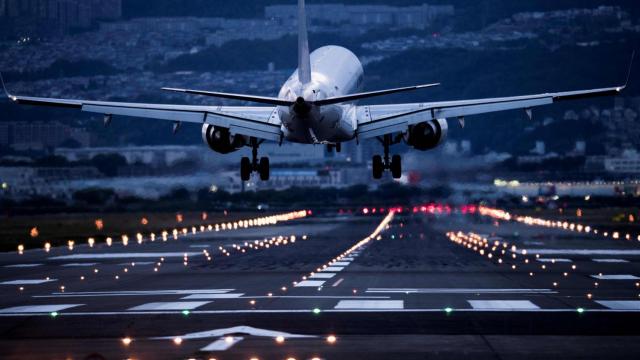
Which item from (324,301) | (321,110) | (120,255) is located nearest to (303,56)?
(321,110)

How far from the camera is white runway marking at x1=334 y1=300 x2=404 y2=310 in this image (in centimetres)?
3797

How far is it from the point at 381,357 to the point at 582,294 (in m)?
15.9

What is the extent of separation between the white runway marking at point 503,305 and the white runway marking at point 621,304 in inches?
77.5

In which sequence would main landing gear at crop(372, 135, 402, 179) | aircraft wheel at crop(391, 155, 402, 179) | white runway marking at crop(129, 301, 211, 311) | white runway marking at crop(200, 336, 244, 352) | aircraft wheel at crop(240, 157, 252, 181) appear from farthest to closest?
aircraft wheel at crop(240, 157, 252, 181) < main landing gear at crop(372, 135, 402, 179) < aircraft wheel at crop(391, 155, 402, 179) < white runway marking at crop(129, 301, 211, 311) < white runway marking at crop(200, 336, 244, 352)

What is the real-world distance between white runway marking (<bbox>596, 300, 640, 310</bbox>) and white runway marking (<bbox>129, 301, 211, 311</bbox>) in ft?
36.9

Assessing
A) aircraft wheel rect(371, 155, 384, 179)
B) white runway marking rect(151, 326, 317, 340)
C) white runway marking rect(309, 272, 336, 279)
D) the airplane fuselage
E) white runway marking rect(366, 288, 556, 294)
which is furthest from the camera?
aircraft wheel rect(371, 155, 384, 179)

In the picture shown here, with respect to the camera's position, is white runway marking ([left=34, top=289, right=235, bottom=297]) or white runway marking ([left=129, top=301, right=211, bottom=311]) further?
white runway marking ([left=34, top=289, right=235, bottom=297])

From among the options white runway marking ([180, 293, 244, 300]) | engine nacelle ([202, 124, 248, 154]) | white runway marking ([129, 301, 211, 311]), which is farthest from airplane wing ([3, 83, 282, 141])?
white runway marking ([129, 301, 211, 311])

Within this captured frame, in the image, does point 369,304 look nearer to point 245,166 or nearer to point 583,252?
point 245,166

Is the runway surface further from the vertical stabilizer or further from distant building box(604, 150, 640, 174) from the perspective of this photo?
distant building box(604, 150, 640, 174)

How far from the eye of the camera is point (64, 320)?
115ft

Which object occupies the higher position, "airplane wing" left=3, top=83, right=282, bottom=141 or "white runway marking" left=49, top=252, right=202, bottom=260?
"airplane wing" left=3, top=83, right=282, bottom=141

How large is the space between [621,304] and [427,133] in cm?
2526

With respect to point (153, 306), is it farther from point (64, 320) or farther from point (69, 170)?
point (69, 170)
